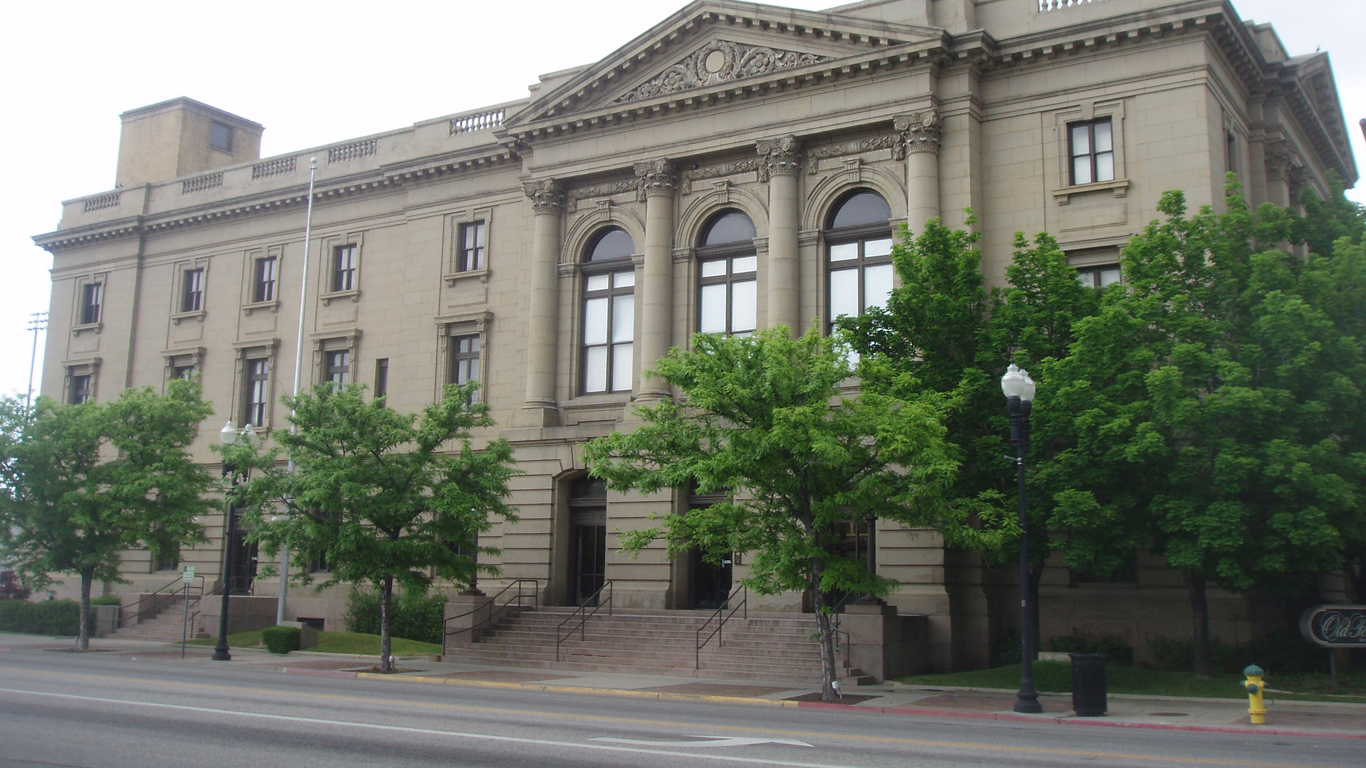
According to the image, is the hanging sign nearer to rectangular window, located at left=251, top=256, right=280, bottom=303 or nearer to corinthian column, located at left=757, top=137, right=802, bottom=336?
corinthian column, located at left=757, top=137, right=802, bottom=336

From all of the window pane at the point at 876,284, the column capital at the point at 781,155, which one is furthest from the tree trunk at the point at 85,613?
the window pane at the point at 876,284

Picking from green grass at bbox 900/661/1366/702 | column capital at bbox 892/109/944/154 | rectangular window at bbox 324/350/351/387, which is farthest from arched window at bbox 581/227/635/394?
green grass at bbox 900/661/1366/702

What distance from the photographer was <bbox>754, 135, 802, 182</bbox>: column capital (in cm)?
3403

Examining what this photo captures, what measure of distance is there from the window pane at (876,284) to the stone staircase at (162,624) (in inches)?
996

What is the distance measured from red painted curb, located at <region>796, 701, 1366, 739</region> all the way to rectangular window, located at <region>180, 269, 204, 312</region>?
35.9 metres

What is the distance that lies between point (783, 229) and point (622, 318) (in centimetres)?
641

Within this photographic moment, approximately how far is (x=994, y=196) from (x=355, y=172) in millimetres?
24316

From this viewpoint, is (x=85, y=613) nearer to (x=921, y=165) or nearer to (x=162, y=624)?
(x=162, y=624)

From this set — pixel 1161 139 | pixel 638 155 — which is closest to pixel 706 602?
pixel 638 155

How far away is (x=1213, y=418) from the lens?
23.0 m

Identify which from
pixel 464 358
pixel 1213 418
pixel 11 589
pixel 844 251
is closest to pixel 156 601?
pixel 11 589

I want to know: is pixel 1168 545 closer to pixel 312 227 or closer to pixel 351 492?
pixel 351 492

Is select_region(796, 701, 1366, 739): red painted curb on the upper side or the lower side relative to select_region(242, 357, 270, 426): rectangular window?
lower

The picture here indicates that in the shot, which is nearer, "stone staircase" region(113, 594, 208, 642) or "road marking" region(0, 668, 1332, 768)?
"road marking" region(0, 668, 1332, 768)
